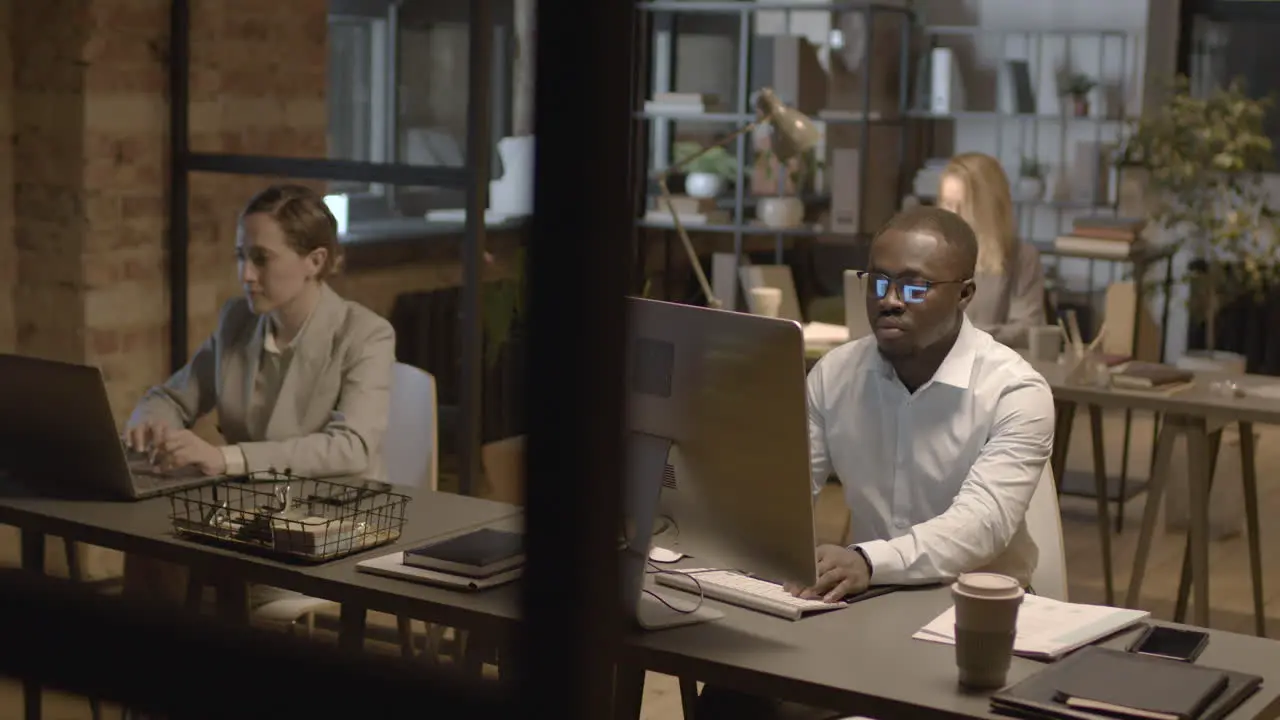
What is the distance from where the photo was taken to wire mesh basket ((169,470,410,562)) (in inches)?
90.5

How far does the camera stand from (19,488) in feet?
8.79

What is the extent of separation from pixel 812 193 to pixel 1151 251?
1674 mm

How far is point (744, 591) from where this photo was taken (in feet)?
7.06

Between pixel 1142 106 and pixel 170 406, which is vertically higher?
pixel 1142 106

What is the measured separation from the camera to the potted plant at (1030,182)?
828cm

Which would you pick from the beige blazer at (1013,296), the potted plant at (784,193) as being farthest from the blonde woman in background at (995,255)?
the potted plant at (784,193)

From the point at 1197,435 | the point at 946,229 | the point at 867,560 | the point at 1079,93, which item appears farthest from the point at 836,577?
the point at 1079,93

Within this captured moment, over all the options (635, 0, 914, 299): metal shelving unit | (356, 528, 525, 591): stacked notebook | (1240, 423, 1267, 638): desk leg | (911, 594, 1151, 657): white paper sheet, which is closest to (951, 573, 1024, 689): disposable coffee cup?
(911, 594, 1151, 657): white paper sheet

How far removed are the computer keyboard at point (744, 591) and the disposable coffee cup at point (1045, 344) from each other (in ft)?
8.00

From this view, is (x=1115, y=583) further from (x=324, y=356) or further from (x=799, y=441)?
(x=799, y=441)

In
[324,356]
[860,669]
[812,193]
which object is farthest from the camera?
[812,193]

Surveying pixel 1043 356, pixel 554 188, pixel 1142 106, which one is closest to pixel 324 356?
pixel 1043 356

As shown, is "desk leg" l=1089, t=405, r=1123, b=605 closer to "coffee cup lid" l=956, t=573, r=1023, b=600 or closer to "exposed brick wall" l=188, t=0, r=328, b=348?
"exposed brick wall" l=188, t=0, r=328, b=348

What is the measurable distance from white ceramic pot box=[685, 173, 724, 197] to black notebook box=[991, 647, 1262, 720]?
5.64m
